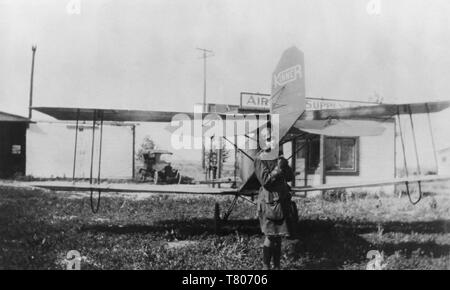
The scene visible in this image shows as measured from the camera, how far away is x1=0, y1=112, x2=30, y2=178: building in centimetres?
2014

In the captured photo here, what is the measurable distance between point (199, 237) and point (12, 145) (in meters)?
18.5

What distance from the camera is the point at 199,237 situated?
666cm

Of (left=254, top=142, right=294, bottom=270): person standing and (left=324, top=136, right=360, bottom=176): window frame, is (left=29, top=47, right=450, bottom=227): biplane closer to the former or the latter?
(left=254, top=142, right=294, bottom=270): person standing

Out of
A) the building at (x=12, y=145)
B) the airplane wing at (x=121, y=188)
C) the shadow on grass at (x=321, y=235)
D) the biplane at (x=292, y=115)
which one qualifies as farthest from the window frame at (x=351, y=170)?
the building at (x=12, y=145)

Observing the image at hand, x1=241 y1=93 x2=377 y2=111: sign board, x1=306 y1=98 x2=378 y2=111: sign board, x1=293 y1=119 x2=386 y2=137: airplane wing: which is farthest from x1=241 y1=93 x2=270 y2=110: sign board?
x1=293 y1=119 x2=386 y2=137: airplane wing

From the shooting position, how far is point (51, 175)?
20969 millimetres

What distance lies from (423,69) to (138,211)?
7036 mm

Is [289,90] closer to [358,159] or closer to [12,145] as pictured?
[358,159]

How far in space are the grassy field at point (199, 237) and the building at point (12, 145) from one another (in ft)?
37.3

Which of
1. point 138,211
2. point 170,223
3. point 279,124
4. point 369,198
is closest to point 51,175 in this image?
point 138,211

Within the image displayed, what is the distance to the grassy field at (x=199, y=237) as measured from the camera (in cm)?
523

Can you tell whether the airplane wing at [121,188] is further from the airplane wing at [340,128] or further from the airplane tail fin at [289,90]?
the airplane wing at [340,128]

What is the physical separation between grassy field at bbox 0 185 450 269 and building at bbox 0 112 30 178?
37.3 ft

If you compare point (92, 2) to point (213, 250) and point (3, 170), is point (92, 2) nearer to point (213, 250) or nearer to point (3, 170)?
point (213, 250)
